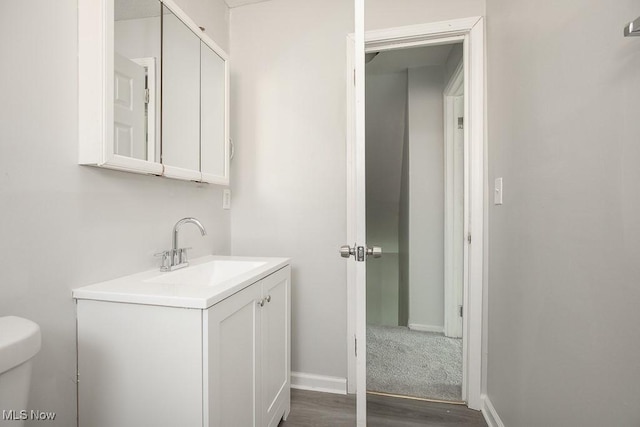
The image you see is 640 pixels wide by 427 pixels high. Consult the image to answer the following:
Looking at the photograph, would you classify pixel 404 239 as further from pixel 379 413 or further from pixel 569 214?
pixel 569 214

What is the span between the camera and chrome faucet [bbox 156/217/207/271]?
1.30 metres

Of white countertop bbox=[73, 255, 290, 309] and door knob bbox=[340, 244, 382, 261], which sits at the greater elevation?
door knob bbox=[340, 244, 382, 261]

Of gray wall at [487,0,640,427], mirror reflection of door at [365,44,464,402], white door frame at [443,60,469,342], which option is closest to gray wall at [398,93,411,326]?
mirror reflection of door at [365,44,464,402]

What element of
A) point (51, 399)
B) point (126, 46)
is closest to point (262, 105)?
point (126, 46)

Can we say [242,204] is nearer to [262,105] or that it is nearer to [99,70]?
[262,105]

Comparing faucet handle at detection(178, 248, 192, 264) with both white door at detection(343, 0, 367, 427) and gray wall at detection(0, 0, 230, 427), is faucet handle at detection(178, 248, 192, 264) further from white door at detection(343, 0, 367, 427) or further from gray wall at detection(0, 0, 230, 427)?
white door at detection(343, 0, 367, 427)

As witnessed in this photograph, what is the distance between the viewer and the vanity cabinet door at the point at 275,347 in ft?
4.11

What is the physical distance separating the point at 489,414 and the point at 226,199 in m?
1.87

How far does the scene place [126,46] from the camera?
1.09 metres

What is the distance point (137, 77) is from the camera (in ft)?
3.79

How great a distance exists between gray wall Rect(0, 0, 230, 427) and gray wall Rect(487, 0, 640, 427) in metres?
1.51

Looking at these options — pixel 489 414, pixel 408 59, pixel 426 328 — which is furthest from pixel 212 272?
pixel 408 59

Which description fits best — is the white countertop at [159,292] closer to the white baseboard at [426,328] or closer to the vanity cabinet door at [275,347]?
the vanity cabinet door at [275,347]

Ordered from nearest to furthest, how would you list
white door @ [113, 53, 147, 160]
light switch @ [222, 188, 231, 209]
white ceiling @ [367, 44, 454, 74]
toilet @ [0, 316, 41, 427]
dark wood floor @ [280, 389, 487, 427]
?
toilet @ [0, 316, 41, 427]
white door @ [113, 53, 147, 160]
dark wood floor @ [280, 389, 487, 427]
light switch @ [222, 188, 231, 209]
white ceiling @ [367, 44, 454, 74]
